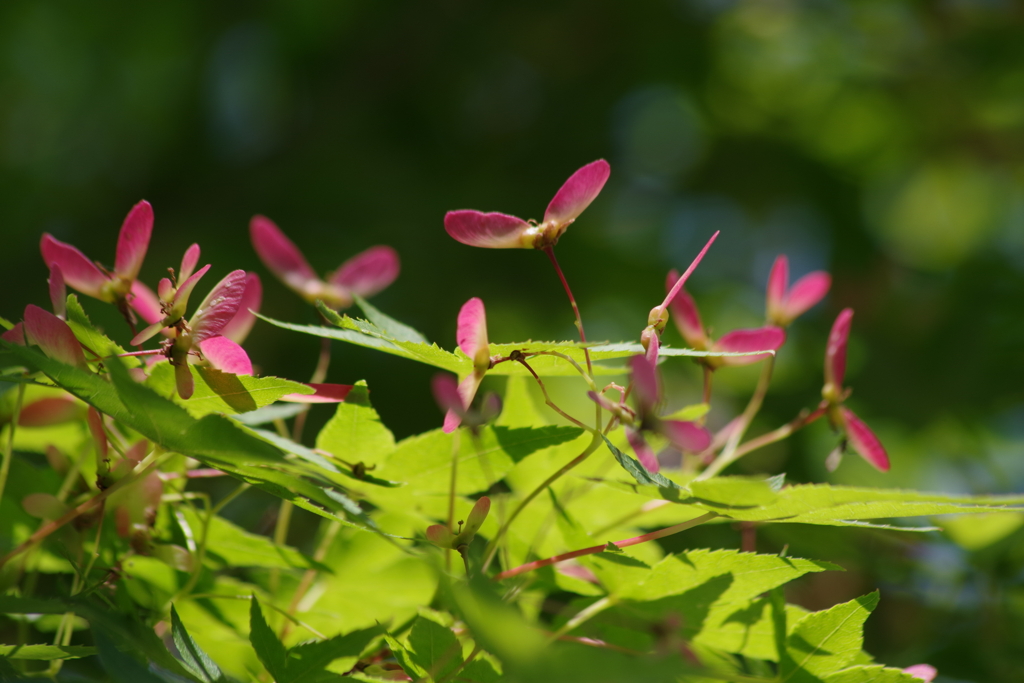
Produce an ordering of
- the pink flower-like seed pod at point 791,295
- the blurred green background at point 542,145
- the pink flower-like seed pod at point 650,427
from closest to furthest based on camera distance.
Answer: the pink flower-like seed pod at point 650,427 < the pink flower-like seed pod at point 791,295 < the blurred green background at point 542,145

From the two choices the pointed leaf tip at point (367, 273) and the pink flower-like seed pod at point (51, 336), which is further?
the pointed leaf tip at point (367, 273)

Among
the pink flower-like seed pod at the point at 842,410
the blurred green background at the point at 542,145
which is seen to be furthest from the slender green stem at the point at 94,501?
the blurred green background at the point at 542,145

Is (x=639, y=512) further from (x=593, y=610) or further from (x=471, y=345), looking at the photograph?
(x=471, y=345)

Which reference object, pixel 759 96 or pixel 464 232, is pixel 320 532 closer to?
pixel 464 232

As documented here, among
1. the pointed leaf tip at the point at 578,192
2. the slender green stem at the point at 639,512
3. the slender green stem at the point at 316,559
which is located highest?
the pointed leaf tip at the point at 578,192

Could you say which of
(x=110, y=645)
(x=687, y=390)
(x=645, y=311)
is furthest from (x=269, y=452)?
(x=687, y=390)

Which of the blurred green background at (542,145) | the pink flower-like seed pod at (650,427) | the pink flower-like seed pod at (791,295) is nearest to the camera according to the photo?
the pink flower-like seed pod at (650,427)

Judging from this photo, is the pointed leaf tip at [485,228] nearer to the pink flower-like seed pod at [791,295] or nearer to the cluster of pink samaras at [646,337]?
the cluster of pink samaras at [646,337]
